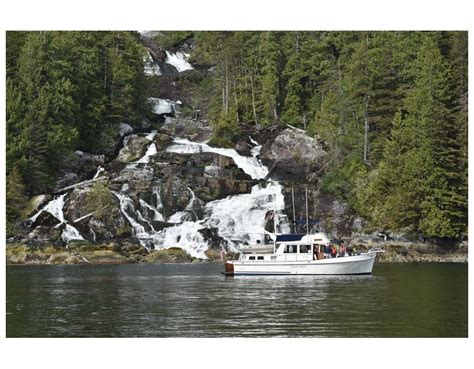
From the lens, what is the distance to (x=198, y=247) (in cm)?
4266

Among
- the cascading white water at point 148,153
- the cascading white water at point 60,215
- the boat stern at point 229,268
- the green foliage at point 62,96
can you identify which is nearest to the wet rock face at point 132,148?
the cascading white water at point 148,153

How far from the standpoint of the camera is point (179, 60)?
6438 cm

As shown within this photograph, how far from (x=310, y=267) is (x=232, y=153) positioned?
18579 mm

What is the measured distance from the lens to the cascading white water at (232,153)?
4878 cm

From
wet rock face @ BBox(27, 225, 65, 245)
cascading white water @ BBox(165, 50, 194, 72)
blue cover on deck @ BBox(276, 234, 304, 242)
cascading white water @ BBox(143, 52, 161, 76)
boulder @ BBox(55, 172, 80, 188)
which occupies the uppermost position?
cascading white water @ BBox(165, 50, 194, 72)

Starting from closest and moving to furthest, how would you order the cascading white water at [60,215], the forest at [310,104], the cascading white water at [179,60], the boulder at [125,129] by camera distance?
the cascading white water at [60,215]
the forest at [310,104]
the boulder at [125,129]
the cascading white water at [179,60]

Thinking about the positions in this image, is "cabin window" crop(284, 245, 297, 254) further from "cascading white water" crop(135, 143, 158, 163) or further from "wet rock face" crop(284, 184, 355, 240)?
"cascading white water" crop(135, 143, 158, 163)

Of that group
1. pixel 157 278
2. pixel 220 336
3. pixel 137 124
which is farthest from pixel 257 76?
pixel 220 336

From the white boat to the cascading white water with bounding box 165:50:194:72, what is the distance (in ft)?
104

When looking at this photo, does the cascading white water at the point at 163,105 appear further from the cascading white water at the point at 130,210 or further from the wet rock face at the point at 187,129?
the cascading white water at the point at 130,210

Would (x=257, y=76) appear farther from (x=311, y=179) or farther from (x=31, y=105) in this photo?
(x=31, y=105)

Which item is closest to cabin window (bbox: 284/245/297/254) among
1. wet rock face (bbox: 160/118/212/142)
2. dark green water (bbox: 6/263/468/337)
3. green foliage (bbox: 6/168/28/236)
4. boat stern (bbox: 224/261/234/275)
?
dark green water (bbox: 6/263/468/337)

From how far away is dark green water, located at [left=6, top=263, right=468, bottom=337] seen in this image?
18.4 metres

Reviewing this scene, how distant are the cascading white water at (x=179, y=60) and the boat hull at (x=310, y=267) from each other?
31931 mm
